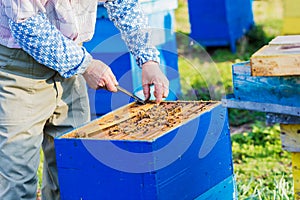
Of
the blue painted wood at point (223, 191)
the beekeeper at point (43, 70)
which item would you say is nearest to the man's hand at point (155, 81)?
the beekeeper at point (43, 70)

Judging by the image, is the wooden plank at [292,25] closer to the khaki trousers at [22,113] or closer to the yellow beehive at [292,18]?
the yellow beehive at [292,18]

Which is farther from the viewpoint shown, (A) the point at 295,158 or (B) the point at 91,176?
(A) the point at 295,158

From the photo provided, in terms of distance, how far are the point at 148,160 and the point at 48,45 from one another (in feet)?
1.77

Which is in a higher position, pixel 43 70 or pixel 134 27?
pixel 134 27

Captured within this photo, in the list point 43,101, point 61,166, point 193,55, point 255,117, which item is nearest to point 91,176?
point 61,166

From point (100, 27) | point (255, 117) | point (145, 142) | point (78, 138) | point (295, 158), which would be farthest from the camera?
point (255, 117)

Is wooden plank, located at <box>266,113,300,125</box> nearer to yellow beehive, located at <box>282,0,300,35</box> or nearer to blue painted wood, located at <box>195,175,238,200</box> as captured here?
blue painted wood, located at <box>195,175,238,200</box>

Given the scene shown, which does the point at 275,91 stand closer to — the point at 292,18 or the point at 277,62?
the point at 277,62

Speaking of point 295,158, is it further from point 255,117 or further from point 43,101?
point 255,117

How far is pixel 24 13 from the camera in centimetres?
222

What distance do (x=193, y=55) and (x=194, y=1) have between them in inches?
21.3

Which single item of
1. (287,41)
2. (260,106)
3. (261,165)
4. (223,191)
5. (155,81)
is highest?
(287,41)

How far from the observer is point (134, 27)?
102 inches

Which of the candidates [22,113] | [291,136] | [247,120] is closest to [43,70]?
[22,113]
